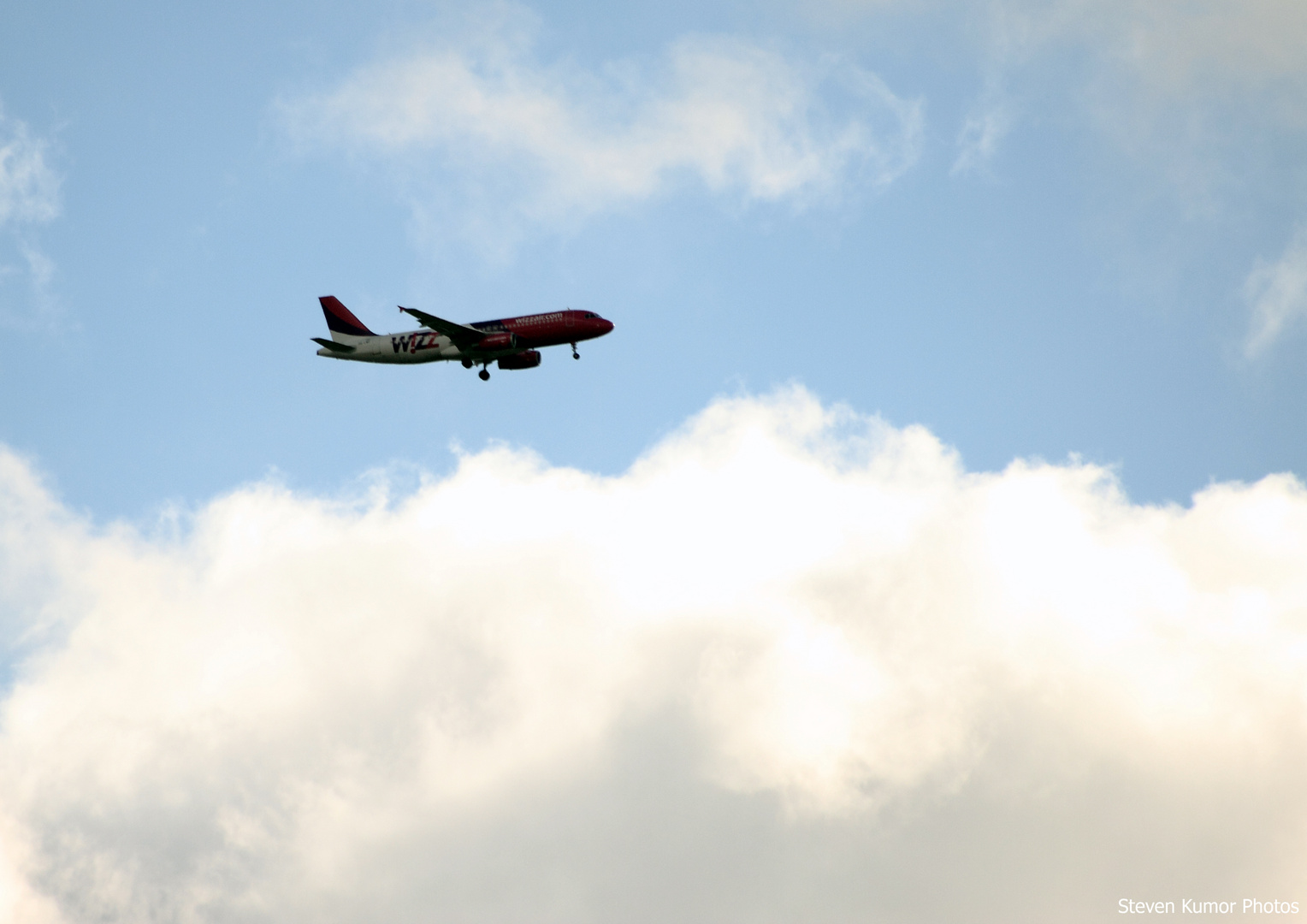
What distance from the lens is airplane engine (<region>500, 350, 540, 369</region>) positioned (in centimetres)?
11612

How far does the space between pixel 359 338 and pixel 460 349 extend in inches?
536

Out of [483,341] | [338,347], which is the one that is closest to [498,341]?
[483,341]

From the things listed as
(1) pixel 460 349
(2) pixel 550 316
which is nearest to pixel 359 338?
(1) pixel 460 349

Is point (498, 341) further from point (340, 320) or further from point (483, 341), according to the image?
point (340, 320)

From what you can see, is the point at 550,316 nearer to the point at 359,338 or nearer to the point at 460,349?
the point at 460,349

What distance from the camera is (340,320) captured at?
129 m

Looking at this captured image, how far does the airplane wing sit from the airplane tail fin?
14.9 meters

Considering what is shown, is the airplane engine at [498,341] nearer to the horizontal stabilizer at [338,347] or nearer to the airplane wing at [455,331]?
the airplane wing at [455,331]

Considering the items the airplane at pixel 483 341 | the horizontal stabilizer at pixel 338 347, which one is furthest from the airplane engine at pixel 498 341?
the horizontal stabilizer at pixel 338 347

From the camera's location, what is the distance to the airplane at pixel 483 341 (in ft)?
373

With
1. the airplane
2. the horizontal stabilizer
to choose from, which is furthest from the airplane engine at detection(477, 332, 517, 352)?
the horizontal stabilizer

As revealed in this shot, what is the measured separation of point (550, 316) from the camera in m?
114

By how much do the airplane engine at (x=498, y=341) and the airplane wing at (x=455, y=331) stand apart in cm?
44

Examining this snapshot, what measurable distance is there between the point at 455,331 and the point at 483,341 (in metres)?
2.71
